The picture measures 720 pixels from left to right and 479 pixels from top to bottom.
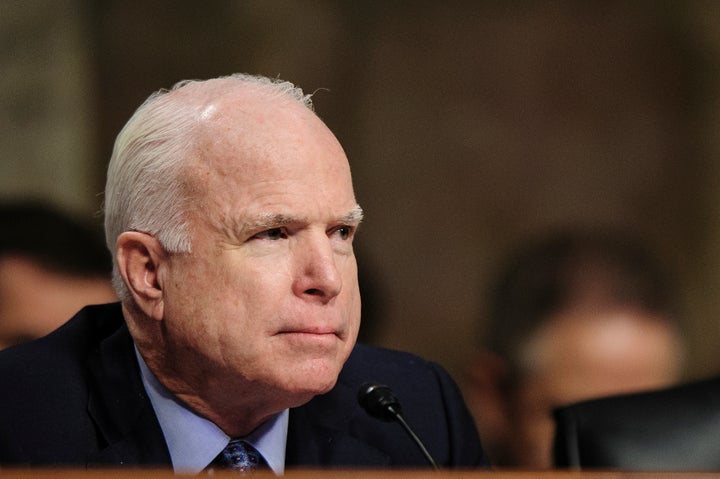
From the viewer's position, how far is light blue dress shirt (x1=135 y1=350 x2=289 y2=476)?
181 cm

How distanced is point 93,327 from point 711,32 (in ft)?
8.11

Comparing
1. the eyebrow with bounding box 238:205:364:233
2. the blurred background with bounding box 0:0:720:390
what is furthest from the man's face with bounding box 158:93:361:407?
the blurred background with bounding box 0:0:720:390

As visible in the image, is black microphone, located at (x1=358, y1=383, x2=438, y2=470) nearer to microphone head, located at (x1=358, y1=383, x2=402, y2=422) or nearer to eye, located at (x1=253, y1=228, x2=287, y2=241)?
microphone head, located at (x1=358, y1=383, x2=402, y2=422)

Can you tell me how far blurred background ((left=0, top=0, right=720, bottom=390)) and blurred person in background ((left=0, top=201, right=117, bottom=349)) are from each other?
7cm

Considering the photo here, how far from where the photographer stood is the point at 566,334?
3.65 m

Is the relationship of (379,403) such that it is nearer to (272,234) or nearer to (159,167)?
(272,234)

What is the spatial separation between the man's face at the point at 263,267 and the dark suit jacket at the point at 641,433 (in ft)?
1.48

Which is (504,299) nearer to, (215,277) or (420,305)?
(420,305)

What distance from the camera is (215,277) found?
1688 mm

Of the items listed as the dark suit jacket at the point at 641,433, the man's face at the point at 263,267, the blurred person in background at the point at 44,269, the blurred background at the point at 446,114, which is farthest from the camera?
the blurred background at the point at 446,114

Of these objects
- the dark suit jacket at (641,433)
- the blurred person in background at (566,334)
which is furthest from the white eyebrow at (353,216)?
the blurred person in background at (566,334)

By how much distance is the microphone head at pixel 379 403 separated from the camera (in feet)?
5.57

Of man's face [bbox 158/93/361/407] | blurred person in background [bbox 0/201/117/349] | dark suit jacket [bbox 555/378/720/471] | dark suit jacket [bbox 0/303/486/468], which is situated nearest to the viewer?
man's face [bbox 158/93/361/407]

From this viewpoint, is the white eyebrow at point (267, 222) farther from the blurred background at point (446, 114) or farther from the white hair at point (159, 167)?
the blurred background at point (446, 114)
